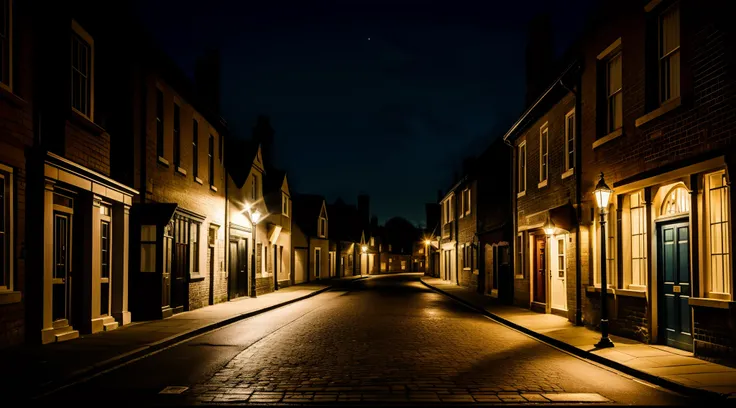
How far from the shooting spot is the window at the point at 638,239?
13.0 metres

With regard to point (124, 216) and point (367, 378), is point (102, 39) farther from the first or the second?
point (367, 378)

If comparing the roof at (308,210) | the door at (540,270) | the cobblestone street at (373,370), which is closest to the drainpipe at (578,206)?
the cobblestone street at (373,370)

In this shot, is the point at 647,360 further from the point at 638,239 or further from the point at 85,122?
the point at 85,122

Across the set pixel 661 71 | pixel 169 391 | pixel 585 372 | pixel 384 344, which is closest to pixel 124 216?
pixel 384 344

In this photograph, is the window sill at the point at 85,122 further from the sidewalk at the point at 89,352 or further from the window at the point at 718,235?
the window at the point at 718,235

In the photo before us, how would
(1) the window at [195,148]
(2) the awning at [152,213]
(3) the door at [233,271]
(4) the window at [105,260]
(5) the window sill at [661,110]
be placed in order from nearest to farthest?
(5) the window sill at [661,110] < (4) the window at [105,260] < (2) the awning at [152,213] < (1) the window at [195,148] < (3) the door at [233,271]

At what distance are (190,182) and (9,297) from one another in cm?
999

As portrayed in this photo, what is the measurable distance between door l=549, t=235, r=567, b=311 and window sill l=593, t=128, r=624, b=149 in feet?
13.3

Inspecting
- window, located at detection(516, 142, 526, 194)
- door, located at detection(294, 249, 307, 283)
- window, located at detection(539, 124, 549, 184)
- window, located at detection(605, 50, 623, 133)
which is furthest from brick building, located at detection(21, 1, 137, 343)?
door, located at detection(294, 249, 307, 283)

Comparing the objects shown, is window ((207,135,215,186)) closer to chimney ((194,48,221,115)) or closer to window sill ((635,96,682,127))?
chimney ((194,48,221,115))

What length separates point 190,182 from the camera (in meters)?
20.7

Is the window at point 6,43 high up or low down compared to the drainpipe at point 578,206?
up

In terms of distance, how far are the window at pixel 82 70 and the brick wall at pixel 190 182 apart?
2.88 metres

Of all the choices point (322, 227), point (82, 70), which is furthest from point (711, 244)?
point (322, 227)
